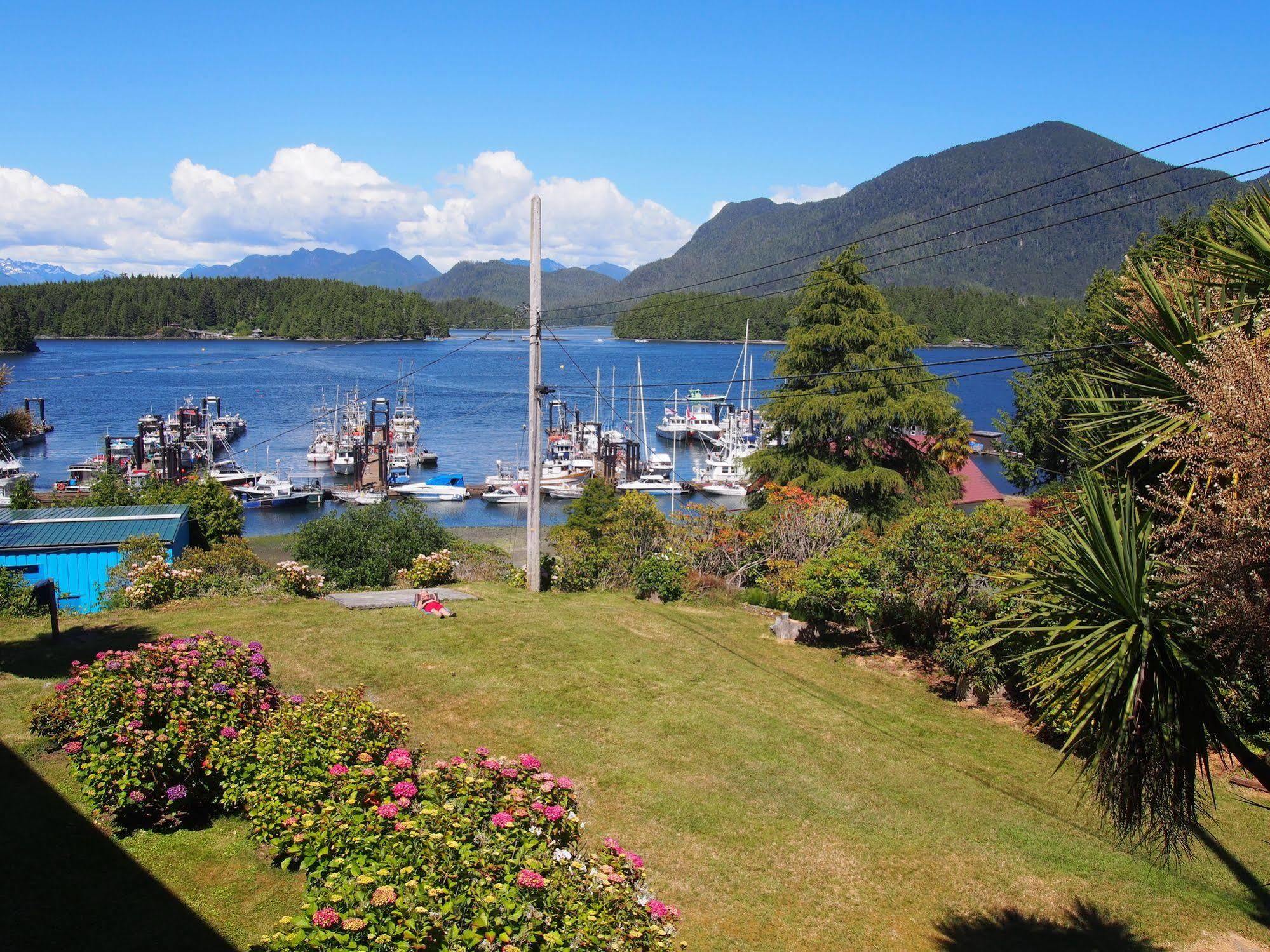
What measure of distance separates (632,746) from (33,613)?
34.0 feet

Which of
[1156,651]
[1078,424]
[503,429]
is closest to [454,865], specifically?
[1156,651]

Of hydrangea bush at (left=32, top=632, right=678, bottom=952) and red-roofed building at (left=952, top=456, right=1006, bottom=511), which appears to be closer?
hydrangea bush at (left=32, top=632, right=678, bottom=952)

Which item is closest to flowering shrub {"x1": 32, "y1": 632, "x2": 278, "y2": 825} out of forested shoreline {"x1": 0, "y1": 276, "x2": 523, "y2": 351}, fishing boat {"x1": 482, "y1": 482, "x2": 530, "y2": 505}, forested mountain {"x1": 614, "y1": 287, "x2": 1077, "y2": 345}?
fishing boat {"x1": 482, "y1": 482, "x2": 530, "y2": 505}

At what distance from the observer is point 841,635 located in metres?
15.8

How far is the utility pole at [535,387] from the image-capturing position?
16.0m

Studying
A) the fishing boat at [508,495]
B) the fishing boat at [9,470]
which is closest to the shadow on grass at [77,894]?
the fishing boat at [508,495]

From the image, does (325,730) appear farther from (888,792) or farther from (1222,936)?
(1222,936)

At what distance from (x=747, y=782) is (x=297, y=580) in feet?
32.0

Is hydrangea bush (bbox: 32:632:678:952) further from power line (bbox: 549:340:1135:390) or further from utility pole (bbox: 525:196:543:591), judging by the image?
utility pole (bbox: 525:196:543:591)

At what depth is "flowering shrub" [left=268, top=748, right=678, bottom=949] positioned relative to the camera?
3943 millimetres

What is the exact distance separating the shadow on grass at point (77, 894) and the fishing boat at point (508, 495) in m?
46.8

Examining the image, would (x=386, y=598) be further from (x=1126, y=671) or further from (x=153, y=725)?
(x=1126, y=671)

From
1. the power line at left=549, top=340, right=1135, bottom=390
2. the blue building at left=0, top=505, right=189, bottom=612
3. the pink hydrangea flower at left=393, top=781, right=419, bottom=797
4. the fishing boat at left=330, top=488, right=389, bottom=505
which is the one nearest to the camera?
the pink hydrangea flower at left=393, top=781, right=419, bottom=797

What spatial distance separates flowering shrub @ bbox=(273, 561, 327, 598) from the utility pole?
400 centimetres
